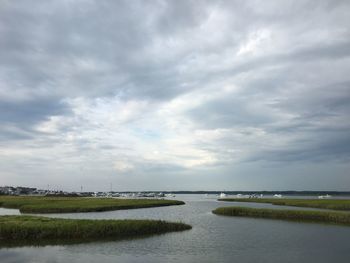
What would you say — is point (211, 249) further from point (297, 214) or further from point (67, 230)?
point (297, 214)

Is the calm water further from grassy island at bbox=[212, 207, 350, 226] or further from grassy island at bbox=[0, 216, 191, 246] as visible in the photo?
grassy island at bbox=[212, 207, 350, 226]

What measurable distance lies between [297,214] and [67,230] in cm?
3853

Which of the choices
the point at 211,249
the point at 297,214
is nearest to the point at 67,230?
the point at 211,249

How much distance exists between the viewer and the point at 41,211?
247 ft

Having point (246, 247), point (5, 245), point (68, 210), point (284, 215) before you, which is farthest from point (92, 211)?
point (246, 247)

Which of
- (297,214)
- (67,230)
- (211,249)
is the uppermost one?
(297,214)

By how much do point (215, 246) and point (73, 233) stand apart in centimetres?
1454

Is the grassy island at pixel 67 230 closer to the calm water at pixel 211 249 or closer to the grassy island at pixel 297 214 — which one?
the calm water at pixel 211 249

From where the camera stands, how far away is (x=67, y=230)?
40531 mm

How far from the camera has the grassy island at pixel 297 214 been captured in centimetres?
5909

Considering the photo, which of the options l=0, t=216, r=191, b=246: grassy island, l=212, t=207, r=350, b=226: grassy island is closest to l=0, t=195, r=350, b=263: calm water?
l=0, t=216, r=191, b=246: grassy island

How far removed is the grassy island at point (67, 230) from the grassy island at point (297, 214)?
27498mm

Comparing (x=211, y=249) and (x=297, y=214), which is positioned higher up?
(x=297, y=214)

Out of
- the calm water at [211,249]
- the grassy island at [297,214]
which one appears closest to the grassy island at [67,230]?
the calm water at [211,249]
